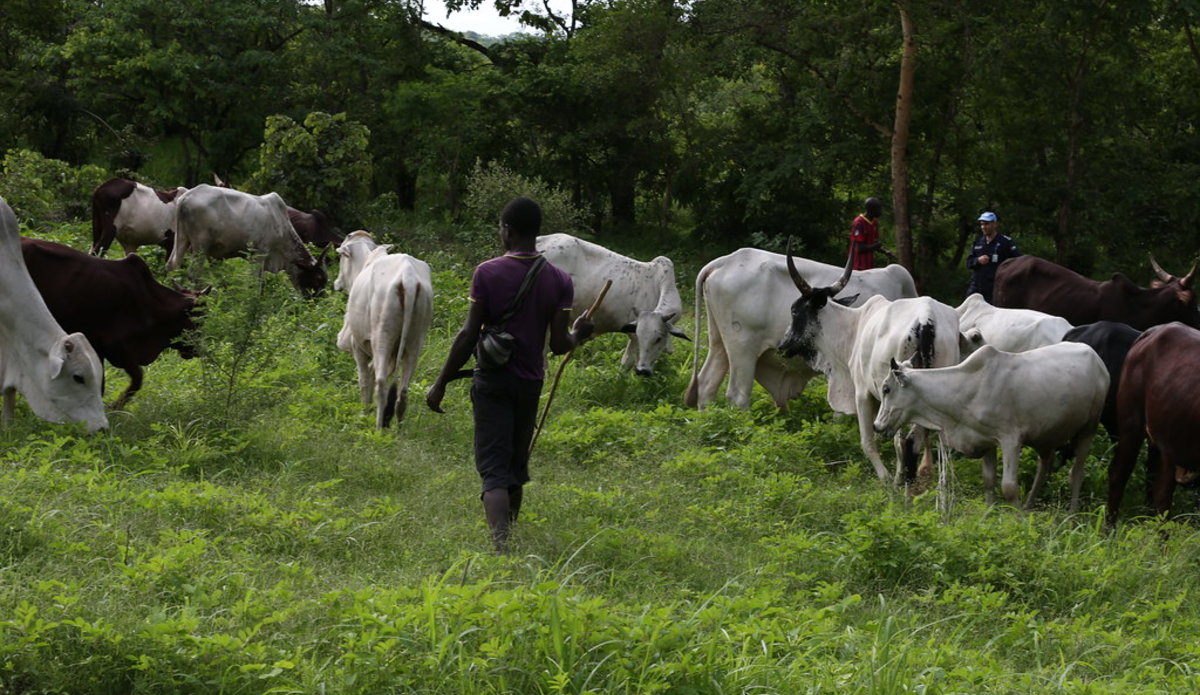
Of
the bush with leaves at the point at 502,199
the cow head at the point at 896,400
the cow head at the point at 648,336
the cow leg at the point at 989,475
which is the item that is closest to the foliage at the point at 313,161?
the bush with leaves at the point at 502,199

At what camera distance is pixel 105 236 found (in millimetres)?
14367

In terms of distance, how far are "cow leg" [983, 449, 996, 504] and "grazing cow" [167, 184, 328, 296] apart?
7509 mm

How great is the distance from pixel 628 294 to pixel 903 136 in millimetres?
6538

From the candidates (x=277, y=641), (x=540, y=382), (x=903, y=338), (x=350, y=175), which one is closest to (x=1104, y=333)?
(x=903, y=338)

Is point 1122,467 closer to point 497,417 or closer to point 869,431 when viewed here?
point 869,431

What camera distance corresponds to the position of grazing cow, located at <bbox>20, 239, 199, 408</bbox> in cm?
851

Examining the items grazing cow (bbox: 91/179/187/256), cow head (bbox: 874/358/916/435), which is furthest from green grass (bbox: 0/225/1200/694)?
grazing cow (bbox: 91/179/187/256)

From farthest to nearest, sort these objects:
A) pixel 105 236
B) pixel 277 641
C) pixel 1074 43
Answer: pixel 1074 43
pixel 105 236
pixel 277 641

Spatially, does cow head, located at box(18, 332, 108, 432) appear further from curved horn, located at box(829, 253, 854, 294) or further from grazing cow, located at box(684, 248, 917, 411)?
curved horn, located at box(829, 253, 854, 294)

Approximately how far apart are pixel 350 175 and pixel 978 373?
1191cm

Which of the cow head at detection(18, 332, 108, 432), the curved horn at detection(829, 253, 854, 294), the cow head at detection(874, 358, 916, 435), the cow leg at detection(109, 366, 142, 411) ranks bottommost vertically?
the cow leg at detection(109, 366, 142, 411)

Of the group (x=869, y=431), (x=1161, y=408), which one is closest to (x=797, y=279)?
(x=869, y=431)

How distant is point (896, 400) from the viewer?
7980 millimetres

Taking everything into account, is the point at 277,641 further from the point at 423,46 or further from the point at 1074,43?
the point at 423,46
